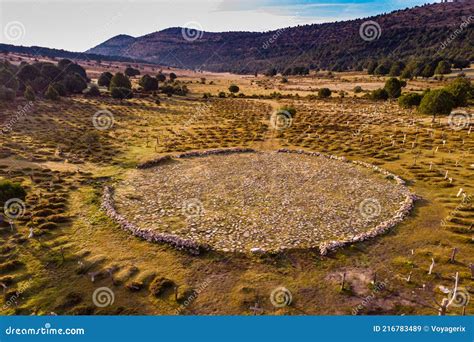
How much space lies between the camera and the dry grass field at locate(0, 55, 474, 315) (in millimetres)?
18859

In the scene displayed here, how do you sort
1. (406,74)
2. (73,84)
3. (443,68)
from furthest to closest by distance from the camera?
1. (406,74)
2. (443,68)
3. (73,84)

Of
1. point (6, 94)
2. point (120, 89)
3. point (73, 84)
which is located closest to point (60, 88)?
point (73, 84)

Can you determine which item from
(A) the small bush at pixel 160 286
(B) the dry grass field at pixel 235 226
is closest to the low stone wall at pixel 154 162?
(B) the dry grass field at pixel 235 226

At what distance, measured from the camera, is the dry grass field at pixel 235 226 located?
18859 mm

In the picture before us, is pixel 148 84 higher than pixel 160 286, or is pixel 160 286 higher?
pixel 148 84

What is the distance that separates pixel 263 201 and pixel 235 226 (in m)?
5.52

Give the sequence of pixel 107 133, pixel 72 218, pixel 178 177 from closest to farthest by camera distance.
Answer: pixel 72 218
pixel 178 177
pixel 107 133

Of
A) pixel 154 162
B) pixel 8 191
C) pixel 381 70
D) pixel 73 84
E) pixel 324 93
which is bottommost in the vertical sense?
pixel 154 162

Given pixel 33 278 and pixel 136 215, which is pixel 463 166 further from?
pixel 33 278

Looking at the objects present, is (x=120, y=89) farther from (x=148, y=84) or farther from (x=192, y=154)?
(x=192, y=154)

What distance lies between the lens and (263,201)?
101ft

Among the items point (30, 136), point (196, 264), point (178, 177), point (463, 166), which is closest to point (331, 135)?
point (463, 166)

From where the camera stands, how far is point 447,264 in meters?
21.4

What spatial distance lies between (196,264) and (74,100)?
3459 inches
